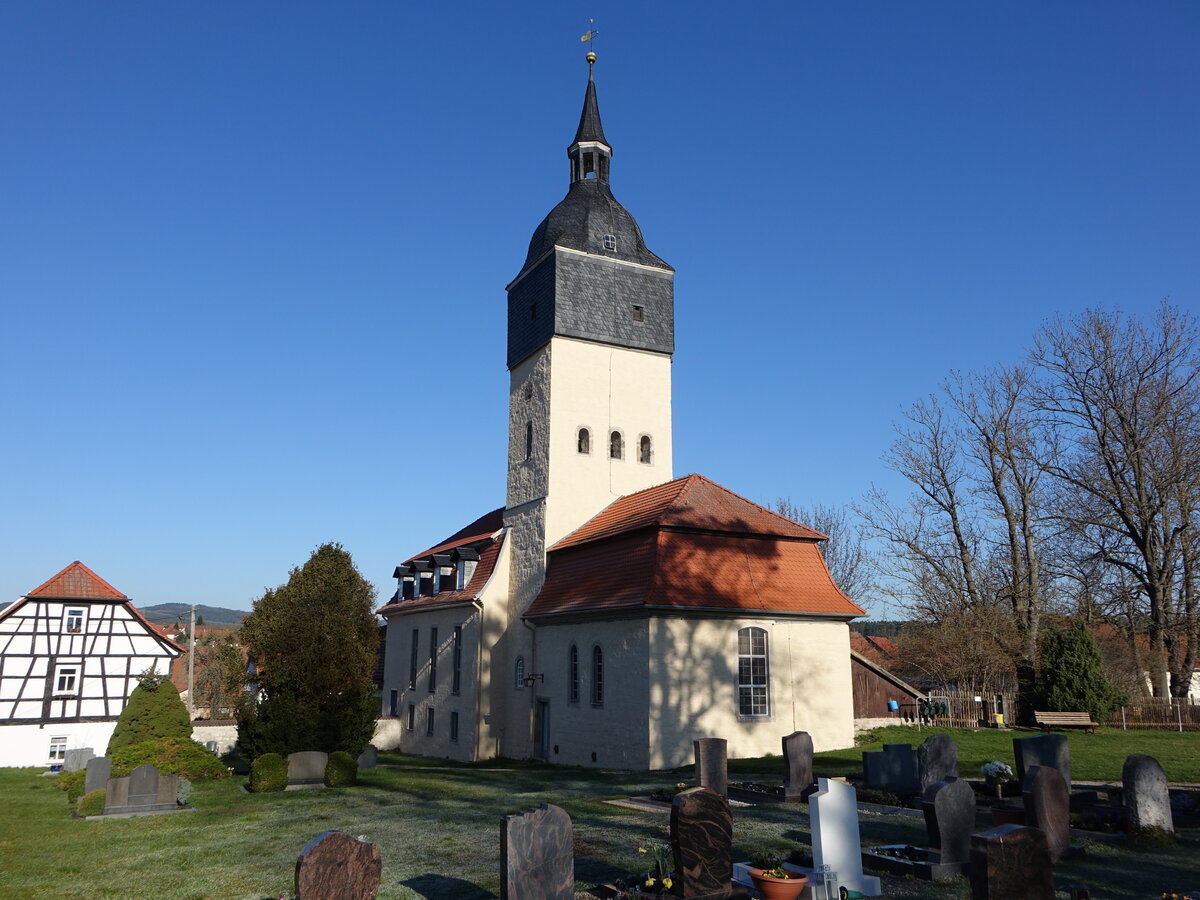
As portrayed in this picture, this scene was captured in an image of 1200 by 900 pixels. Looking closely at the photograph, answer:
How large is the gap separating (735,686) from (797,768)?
7.96 meters

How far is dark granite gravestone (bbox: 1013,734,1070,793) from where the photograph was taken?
1470 centimetres

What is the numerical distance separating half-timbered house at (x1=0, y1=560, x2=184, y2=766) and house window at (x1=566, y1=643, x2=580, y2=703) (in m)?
19.8

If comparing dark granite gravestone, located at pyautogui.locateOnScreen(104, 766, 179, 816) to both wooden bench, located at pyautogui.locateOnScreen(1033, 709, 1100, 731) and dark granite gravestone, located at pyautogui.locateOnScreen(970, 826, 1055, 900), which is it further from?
wooden bench, located at pyautogui.locateOnScreen(1033, 709, 1100, 731)

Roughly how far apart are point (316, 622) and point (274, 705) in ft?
7.59

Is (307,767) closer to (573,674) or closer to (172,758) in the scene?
(172,758)

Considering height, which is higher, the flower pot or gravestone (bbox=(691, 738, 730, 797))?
gravestone (bbox=(691, 738, 730, 797))

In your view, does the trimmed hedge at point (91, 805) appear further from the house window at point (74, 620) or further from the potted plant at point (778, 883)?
the house window at point (74, 620)

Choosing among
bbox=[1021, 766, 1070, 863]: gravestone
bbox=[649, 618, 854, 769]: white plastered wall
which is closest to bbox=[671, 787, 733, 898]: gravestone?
bbox=[1021, 766, 1070, 863]: gravestone

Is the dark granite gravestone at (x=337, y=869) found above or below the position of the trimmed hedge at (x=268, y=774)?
above

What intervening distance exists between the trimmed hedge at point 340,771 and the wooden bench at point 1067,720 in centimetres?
2134

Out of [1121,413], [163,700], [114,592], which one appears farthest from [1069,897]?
[114,592]

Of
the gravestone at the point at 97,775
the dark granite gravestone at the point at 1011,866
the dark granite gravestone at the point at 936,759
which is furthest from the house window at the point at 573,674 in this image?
the dark granite gravestone at the point at 1011,866

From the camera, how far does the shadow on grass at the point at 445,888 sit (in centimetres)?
1000

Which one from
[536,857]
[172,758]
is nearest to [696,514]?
[172,758]
